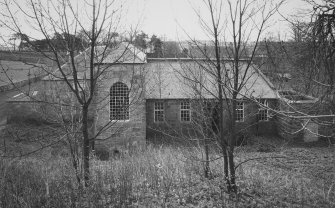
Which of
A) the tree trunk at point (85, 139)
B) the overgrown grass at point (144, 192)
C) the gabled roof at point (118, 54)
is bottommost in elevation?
the overgrown grass at point (144, 192)

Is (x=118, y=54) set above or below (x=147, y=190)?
above

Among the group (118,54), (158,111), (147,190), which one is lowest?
(147,190)

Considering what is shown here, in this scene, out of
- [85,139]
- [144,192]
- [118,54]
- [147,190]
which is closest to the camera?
[85,139]

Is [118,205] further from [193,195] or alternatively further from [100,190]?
[193,195]

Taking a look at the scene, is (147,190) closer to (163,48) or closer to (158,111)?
(163,48)

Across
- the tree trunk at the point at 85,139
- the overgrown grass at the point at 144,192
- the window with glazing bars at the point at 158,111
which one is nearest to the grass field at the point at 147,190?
the overgrown grass at the point at 144,192

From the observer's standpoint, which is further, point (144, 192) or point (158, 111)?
point (158, 111)

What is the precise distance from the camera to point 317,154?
17578 millimetres

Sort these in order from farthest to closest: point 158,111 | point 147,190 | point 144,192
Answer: point 158,111, point 147,190, point 144,192

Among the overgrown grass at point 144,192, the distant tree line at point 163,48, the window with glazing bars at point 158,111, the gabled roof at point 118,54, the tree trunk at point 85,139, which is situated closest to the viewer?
the overgrown grass at point 144,192

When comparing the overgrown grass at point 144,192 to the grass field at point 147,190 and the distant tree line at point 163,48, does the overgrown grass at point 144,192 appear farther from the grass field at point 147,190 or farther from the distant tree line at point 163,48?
the distant tree line at point 163,48

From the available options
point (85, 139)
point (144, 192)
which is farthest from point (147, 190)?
point (85, 139)

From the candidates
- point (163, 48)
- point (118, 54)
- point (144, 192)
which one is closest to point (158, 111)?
point (163, 48)

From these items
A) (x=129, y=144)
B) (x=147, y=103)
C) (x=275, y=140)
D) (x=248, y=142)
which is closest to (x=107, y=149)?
(x=129, y=144)
